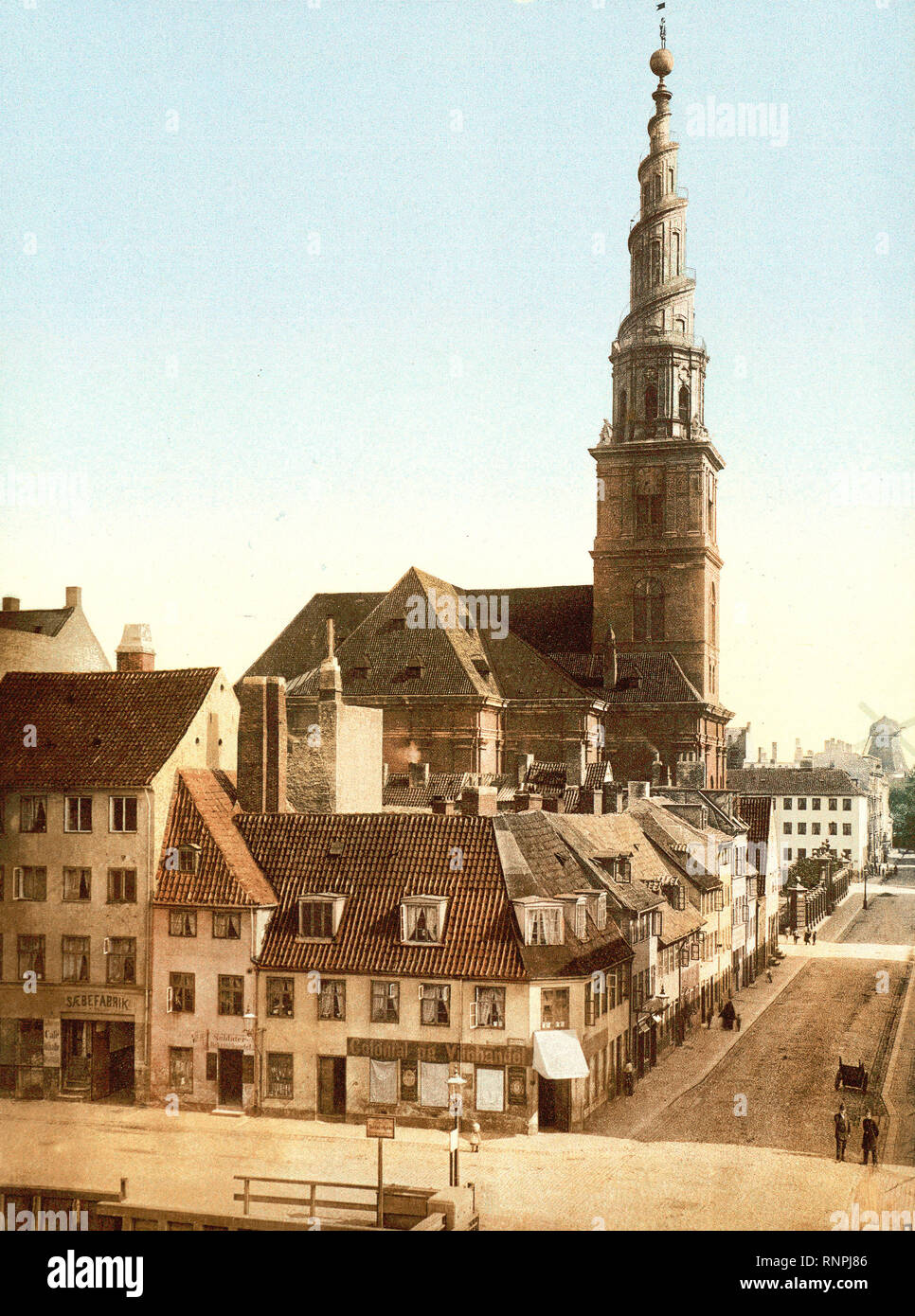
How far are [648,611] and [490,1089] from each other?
19515mm

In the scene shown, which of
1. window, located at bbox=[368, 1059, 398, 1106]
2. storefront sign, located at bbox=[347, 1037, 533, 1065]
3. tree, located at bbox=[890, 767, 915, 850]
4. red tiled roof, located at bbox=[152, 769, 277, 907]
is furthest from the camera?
tree, located at bbox=[890, 767, 915, 850]

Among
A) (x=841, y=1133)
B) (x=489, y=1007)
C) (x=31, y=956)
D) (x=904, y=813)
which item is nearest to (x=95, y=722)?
(x=31, y=956)

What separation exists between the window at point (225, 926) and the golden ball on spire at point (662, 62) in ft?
52.7

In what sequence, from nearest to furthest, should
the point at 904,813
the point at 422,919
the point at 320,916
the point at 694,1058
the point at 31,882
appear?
the point at 31,882 < the point at 422,919 < the point at 320,916 < the point at 694,1058 < the point at 904,813

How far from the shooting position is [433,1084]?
2327cm

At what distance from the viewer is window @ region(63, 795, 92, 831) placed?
2364cm

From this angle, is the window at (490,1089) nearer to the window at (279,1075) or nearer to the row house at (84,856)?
the window at (279,1075)

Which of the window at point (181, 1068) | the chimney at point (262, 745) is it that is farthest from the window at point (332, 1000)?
Result: the chimney at point (262, 745)

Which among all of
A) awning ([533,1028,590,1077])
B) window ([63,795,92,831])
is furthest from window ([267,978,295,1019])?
awning ([533,1028,590,1077])

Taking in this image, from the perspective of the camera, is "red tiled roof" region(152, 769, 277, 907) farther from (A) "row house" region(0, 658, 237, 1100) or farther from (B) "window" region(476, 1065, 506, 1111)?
(B) "window" region(476, 1065, 506, 1111)

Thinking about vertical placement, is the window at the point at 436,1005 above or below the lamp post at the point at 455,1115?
above

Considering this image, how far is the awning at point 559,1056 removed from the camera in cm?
2268

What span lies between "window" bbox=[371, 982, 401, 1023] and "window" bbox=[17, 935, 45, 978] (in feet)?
19.1

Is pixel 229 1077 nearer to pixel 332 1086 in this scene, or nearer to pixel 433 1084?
pixel 332 1086
